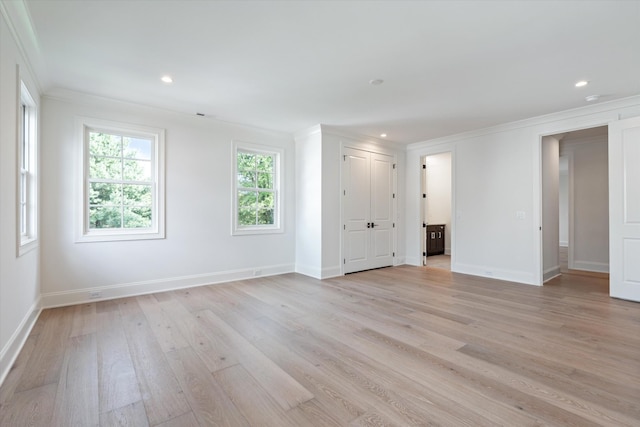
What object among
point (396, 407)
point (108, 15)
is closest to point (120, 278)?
point (108, 15)

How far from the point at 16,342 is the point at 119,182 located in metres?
2.22

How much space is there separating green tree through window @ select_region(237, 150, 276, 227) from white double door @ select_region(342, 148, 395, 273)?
1.36 meters

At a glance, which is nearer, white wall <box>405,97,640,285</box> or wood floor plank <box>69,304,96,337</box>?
wood floor plank <box>69,304,96,337</box>

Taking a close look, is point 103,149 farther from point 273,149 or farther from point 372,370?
point 372,370

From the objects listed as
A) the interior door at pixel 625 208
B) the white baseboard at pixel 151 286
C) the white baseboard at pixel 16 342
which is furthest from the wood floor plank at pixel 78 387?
the interior door at pixel 625 208

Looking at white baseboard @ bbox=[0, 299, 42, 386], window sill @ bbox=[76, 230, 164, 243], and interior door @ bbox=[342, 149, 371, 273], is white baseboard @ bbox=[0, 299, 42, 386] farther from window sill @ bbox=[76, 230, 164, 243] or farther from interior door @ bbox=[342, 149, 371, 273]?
interior door @ bbox=[342, 149, 371, 273]

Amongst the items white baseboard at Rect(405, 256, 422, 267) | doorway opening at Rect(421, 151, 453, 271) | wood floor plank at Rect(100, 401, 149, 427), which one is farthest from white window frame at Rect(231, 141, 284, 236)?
doorway opening at Rect(421, 151, 453, 271)

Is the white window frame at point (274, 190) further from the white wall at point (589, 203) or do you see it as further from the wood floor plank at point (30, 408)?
the white wall at point (589, 203)

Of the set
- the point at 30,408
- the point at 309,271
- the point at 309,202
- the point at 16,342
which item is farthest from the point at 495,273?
the point at 16,342

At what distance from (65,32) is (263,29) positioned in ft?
5.46

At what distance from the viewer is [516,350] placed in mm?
2514

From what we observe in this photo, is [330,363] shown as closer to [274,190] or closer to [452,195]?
[274,190]

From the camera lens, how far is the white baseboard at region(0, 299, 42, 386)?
7.05 ft

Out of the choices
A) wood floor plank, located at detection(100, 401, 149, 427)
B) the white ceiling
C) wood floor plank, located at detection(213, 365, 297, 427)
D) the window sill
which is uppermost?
the white ceiling
